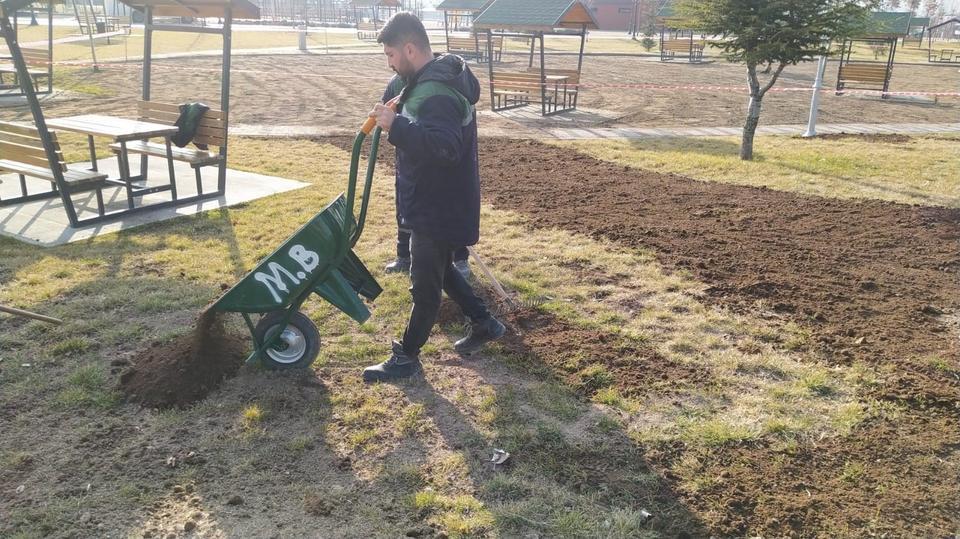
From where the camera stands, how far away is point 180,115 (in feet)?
23.9

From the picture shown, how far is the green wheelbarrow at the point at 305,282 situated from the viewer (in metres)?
3.45

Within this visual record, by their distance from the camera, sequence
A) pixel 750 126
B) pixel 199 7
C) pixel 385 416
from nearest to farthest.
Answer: pixel 385 416 → pixel 199 7 → pixel 750 126

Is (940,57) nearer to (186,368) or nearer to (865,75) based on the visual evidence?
(865,75)

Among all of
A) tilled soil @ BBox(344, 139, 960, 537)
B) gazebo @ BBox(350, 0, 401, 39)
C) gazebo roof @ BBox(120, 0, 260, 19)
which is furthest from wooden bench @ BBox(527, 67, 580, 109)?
gazebo @ BBox(350, 0, 401, 39)

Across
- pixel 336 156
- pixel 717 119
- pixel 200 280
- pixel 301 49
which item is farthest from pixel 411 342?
pixel 301 49

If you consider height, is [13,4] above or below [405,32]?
above

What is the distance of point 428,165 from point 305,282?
887 millimetres

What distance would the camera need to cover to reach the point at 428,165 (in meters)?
3.36

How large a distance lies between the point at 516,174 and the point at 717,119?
754 cm

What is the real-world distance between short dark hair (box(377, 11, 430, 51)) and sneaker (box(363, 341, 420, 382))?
64.2 inches

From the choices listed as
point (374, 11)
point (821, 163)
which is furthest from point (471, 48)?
point (374, 11)

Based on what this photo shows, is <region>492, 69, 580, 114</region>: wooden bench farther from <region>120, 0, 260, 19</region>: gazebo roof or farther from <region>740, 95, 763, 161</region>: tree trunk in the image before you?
<region>120, 0, 260, 19</region>: gazebo roof

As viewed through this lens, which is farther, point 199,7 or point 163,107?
point 199,7

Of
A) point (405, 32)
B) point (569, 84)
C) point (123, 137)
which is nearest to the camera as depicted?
point (405, 32)
